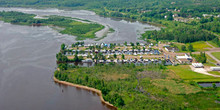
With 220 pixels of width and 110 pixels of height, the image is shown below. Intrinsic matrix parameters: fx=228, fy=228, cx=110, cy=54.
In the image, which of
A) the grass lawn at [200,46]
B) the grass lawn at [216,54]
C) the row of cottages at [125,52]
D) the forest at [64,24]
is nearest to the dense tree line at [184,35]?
the grass lawn at [200,46]

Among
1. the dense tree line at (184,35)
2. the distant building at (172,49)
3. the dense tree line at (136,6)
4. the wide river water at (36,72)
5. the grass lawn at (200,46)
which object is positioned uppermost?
the dense tree line at (136,6)

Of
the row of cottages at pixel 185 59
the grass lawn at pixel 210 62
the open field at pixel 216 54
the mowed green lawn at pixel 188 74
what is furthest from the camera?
the open field at pixel 216 54

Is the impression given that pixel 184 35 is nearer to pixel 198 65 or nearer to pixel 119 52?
pixel 198 65

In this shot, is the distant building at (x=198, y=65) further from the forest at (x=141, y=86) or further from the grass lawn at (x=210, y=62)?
the forest at (x=141, y=86)

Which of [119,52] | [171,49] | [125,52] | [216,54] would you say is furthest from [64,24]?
[216,54]

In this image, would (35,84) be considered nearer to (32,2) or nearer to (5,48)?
(5,48)

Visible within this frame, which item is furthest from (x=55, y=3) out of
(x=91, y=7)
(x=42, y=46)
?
(x=42, y=46)
